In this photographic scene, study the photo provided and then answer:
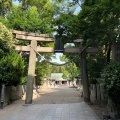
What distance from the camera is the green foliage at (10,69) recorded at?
11323 mm

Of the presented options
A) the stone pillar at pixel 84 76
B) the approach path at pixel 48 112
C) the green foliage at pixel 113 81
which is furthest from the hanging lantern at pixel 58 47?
the green foliage at pixel 113 81

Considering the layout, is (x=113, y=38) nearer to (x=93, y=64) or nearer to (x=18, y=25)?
(x=93, y=64)

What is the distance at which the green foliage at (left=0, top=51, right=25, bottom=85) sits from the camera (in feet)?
37.1

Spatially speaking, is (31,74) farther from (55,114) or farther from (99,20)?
(99,20)

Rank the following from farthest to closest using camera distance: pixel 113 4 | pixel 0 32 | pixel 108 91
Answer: pixel 0 32 → pixel 113 4 → pixel 108 91

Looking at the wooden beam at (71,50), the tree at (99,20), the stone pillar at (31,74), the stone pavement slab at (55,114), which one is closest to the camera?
the tree at (99,20)

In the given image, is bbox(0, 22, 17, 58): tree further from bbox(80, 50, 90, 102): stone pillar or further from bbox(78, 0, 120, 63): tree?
bbox(78, 0, 120, 63): tree

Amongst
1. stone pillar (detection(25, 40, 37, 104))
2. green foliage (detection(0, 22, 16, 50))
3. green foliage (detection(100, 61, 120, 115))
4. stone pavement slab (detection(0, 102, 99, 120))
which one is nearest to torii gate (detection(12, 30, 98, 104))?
stone pillar (detection(25, 40, 37, 104))

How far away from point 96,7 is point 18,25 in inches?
449

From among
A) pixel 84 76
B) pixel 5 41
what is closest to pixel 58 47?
pixel 84 76

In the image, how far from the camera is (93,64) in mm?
13375

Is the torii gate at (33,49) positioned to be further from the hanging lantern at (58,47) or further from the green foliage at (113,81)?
the green foliage at (113,81)

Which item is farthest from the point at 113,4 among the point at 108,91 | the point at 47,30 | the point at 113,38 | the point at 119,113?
the point at 47,30

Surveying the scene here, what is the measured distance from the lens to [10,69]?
38.4 ft
